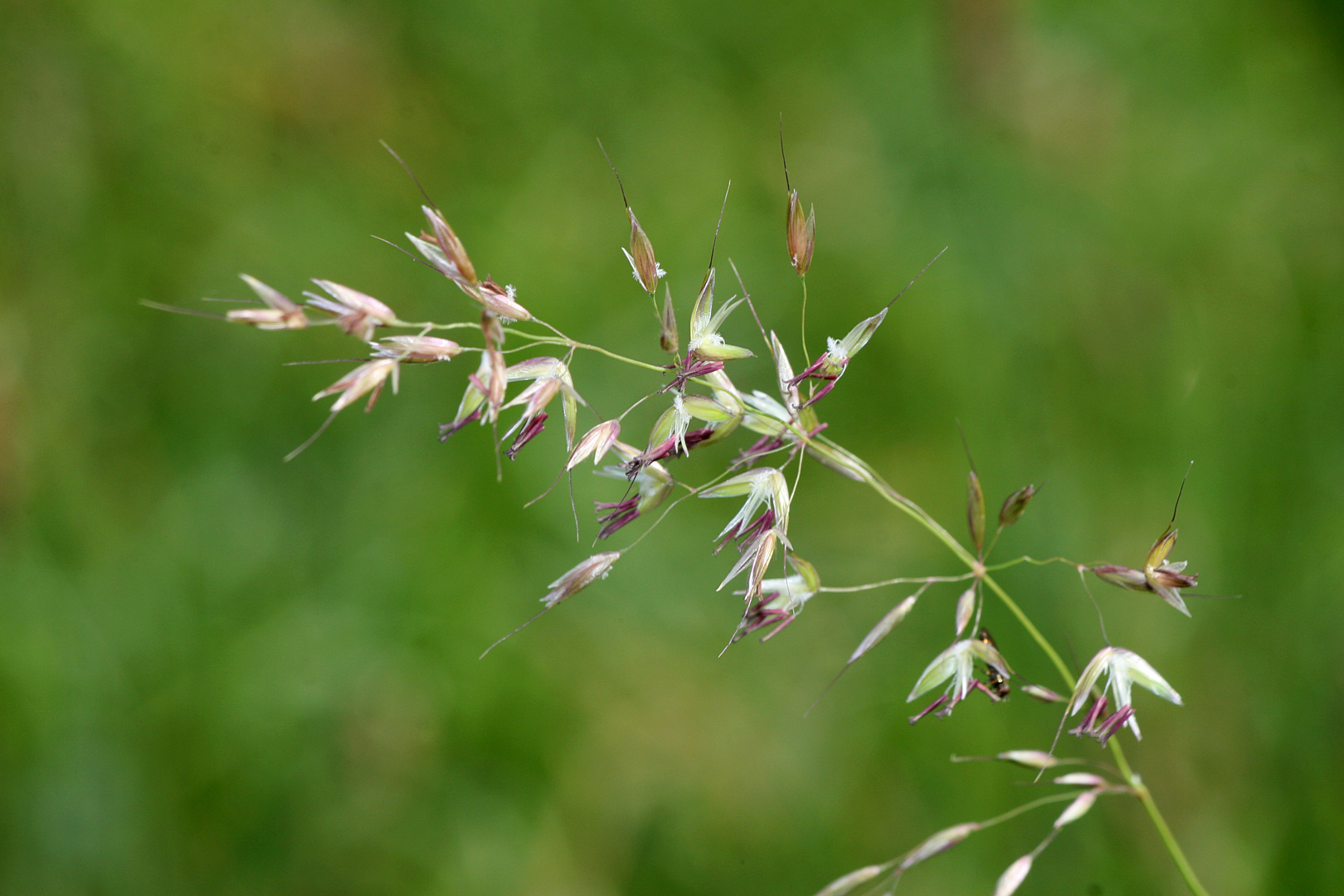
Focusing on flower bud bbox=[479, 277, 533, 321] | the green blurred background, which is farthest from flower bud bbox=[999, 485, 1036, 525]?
the green blurred background

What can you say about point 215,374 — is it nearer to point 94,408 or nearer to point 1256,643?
point 94,408

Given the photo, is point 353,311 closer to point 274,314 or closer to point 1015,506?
point 274,314

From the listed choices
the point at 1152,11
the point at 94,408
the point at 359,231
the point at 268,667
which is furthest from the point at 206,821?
the point at 1152,11

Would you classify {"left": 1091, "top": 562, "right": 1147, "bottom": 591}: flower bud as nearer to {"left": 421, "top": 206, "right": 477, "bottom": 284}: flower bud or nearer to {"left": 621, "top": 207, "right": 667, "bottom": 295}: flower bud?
{"left": 621, "top": 207, "right": 667, "bottom": 295}: flower bud

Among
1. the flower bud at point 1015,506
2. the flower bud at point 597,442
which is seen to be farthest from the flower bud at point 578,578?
the flower bud at point 1015,506

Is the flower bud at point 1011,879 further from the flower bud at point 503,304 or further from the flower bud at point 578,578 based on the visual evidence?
the flower bud at point 503,304

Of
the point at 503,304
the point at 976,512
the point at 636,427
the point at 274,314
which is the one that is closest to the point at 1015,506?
the point at 976,512
